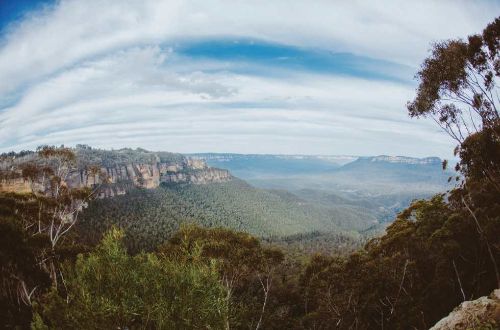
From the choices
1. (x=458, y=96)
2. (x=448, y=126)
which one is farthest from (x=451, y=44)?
(x=448, y=126)

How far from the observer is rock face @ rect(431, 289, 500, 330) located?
38.2ft

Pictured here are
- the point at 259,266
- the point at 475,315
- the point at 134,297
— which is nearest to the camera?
the point at 134,297

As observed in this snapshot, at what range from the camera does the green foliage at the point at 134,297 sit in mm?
9719

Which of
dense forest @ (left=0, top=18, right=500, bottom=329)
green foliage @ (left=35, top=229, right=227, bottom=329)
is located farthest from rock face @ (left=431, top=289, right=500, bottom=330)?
green foliage @ (left=35, top=229, right=227, bottom=329)

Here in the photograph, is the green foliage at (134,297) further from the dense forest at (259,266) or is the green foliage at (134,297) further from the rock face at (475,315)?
the rock face at (475,315)

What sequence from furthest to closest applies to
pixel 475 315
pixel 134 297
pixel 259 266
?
1. pixel 259 266
2. pixel 475 315
3. pixel 134 297

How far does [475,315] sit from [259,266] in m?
14.3

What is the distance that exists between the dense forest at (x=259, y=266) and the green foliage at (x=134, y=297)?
0.03 meters

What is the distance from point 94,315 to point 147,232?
4472 inches

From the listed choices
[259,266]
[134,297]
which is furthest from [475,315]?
[259,266]

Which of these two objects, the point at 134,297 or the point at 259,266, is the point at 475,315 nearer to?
the point at 134,297

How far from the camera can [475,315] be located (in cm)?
1208

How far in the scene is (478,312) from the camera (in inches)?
487

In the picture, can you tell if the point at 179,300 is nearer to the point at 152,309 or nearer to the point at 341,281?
the point at 152,309
